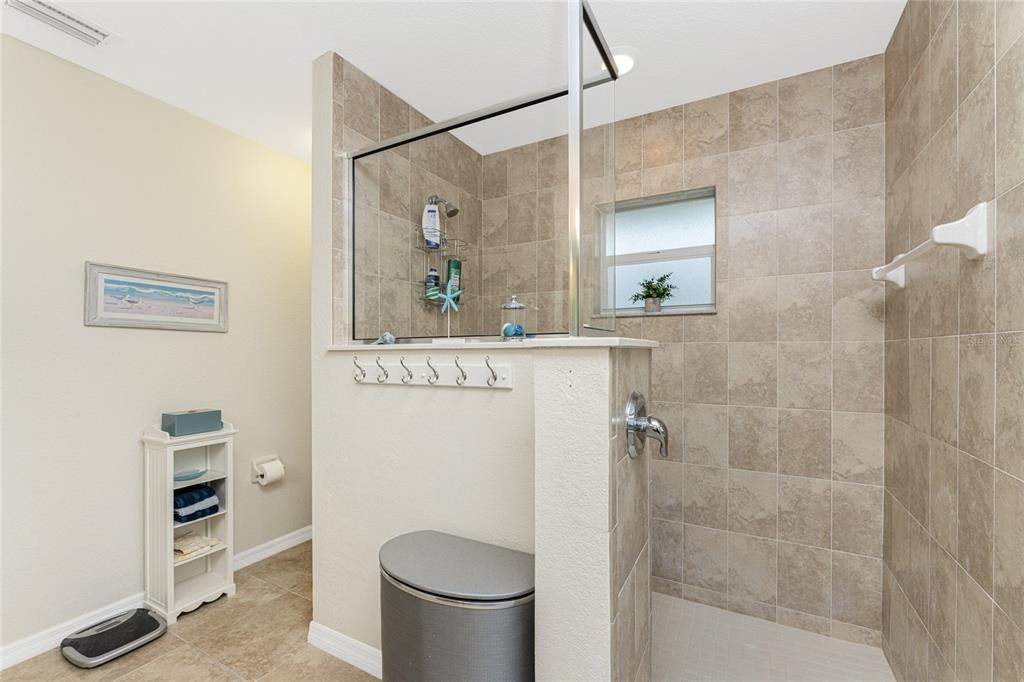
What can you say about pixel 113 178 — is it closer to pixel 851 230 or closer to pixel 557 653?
pixel 557 653

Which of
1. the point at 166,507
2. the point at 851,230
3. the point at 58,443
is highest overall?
the point at 851,230

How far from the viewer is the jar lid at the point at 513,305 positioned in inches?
66.0

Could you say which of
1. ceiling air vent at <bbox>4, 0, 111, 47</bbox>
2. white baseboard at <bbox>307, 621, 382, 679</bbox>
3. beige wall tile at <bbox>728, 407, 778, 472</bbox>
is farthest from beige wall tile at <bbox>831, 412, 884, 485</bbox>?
ceiling air vent at <bbox>4, 0, 111, 47</bbox>

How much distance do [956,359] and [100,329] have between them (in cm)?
319

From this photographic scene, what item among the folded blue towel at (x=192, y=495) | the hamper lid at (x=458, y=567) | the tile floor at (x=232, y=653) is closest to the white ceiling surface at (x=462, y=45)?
the hamper lid at (x=458, y=567)

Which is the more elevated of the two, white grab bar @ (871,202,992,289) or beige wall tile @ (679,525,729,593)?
white grab bar @ (871,202,992,289)

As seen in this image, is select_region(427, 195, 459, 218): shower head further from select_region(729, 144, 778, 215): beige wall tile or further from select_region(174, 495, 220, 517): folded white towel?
select_region(174, 495, 220, 517): folded white towel

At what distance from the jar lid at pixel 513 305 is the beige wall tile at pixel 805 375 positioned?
128cm

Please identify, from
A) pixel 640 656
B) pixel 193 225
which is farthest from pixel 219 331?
pixel 640 656

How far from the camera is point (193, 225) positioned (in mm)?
2355

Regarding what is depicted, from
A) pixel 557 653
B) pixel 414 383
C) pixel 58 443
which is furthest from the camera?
pixel 58 443

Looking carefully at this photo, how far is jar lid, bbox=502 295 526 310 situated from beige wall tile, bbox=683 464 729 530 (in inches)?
50.8

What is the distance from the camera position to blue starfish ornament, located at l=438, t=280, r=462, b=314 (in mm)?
1797

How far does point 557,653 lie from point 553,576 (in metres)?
0.18
